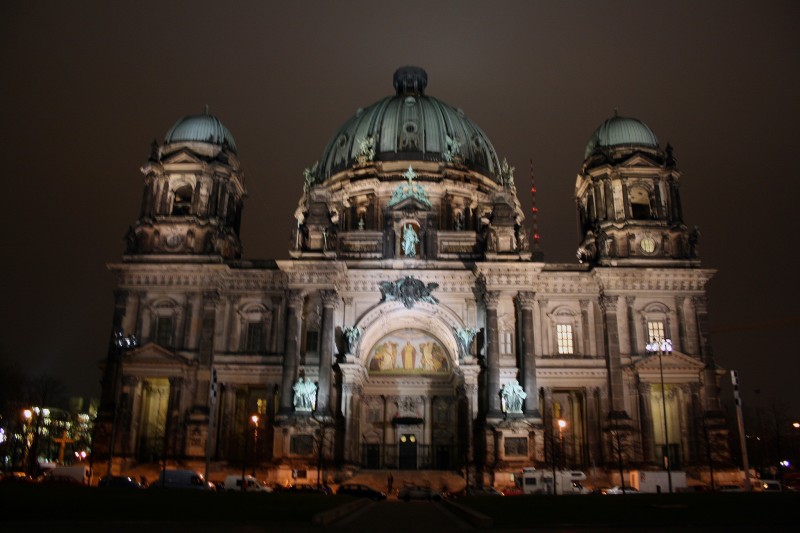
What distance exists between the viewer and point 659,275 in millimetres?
56406

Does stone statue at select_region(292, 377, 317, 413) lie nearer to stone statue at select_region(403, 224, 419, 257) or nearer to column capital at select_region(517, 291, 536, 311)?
stone statue at select_region(403, 224, 419, 257)

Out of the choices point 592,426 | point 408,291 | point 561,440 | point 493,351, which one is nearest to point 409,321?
point 408,291

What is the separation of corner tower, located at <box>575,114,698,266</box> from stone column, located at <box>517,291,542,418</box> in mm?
6690

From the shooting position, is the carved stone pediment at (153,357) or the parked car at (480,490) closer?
the parked car at (480,490)

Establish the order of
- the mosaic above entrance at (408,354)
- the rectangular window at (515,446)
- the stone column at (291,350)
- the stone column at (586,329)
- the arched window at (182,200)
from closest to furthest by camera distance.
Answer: the rectangular window at (515,446) < the stone column at (291,350) < the stone column at (586,329) < the mosaic above entrance at (408,354) < the arched window at (182,200)

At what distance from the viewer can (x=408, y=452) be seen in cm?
5956

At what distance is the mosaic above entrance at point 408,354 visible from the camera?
60656 mm

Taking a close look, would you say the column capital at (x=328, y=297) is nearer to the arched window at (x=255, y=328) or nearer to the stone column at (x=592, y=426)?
the arched window at (x=255, y=328)

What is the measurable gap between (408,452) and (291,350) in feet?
42.4

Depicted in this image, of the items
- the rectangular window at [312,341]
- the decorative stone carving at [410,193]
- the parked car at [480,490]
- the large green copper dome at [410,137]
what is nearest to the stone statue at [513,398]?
the parked car at [480,490]

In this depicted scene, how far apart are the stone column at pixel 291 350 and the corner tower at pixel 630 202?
71.7 feet

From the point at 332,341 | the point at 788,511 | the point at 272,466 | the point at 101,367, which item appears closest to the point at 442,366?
the point at 332,341

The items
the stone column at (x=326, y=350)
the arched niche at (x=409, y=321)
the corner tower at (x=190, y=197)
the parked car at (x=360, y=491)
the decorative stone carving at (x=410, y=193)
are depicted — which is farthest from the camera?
the decorative stone carving at (x=410, y=193)

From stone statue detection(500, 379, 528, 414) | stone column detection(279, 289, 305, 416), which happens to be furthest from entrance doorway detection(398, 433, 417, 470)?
stone column detection(279, 289, 305, 416)
